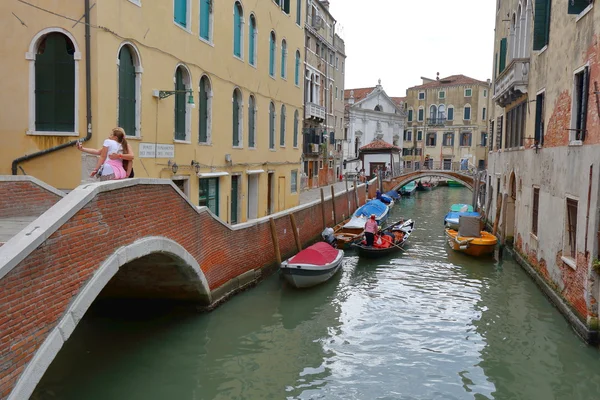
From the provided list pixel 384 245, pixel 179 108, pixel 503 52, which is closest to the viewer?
pixel 179 108

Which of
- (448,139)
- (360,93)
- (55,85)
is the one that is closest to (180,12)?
(55,85)

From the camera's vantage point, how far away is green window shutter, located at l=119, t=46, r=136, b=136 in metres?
8.62

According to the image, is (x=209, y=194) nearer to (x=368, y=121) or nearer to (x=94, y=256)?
(x=94, y=256)

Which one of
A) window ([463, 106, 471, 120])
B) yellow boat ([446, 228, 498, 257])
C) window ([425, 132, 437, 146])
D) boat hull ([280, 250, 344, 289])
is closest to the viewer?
boat hull ([280, 250, 344, 289])

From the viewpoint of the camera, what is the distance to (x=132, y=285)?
29.1ft

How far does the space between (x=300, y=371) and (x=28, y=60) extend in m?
5.96

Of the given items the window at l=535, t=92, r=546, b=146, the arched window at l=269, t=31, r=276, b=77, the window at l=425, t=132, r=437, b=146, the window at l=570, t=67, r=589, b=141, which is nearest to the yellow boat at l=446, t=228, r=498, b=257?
the window at l=535, t=92, r=546, b=146

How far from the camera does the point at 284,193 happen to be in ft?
56.6

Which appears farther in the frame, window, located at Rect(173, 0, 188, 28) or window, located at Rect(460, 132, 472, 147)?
window, located at Rect(460, 132, 472, 147)

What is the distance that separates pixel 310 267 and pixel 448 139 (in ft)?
133

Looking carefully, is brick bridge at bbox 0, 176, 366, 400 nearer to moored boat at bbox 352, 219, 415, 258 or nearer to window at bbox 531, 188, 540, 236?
moored boat at bbox 352, 219, 415, 258

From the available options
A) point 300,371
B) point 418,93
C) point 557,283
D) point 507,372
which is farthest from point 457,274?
point 418,93

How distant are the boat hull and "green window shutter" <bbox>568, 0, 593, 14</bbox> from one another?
254 inches

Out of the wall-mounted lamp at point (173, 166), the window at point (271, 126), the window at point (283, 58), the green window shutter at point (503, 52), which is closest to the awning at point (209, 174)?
the wall-mounted lamp at point (173, 166)
